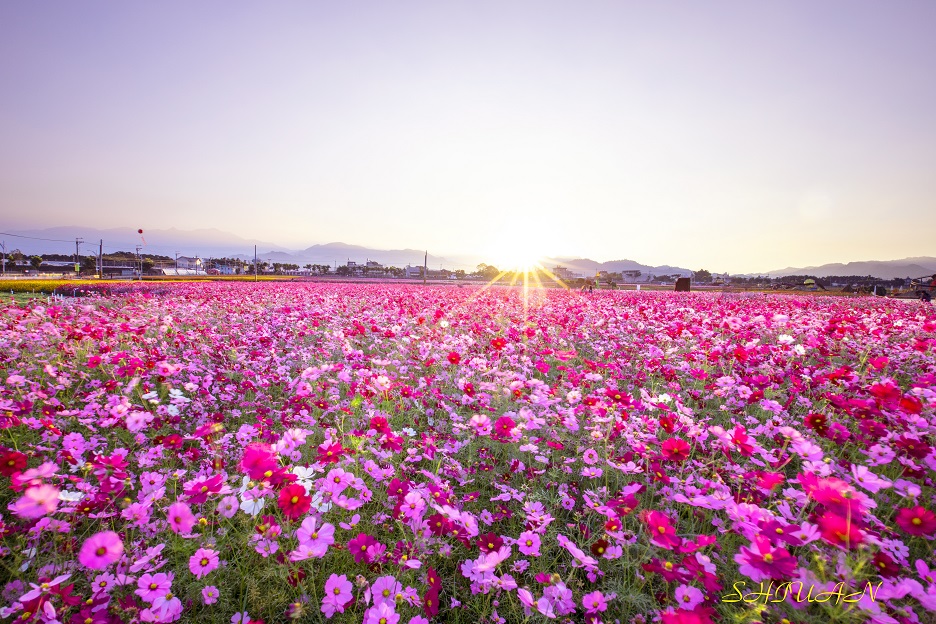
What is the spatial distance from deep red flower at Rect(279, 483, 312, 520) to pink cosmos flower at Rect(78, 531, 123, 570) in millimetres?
507

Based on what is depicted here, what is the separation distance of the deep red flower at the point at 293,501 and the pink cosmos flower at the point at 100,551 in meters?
0.51

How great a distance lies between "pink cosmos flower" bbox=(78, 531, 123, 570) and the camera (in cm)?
119

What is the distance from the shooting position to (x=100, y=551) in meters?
1.24

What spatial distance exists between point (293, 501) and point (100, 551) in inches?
→ 23.0

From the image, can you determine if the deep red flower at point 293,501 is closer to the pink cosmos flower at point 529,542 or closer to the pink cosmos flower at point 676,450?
the pink cosmos flower at point 529,542

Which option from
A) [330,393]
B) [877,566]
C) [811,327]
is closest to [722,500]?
[877,566]

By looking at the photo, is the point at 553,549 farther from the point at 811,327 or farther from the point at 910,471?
the point at 811,327

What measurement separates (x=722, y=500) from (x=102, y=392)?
13.9ft

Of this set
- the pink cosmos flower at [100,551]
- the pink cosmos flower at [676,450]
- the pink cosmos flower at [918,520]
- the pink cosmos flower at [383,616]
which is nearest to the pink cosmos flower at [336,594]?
the pink cosmos flower at [383,616]

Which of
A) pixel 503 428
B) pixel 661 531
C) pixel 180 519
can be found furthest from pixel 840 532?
pixel 180 519

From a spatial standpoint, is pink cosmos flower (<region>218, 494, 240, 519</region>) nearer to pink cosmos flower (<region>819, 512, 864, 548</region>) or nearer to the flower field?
the flower field

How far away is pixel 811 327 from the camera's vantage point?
5461mm

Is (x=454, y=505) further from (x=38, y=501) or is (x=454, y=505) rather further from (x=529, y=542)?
(x=38, y=501)

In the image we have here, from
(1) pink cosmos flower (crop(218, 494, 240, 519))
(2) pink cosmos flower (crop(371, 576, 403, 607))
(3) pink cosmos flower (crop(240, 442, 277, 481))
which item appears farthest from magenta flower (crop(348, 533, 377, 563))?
(1) pink cosmos flower (crop(218, 494, 240, 519))
